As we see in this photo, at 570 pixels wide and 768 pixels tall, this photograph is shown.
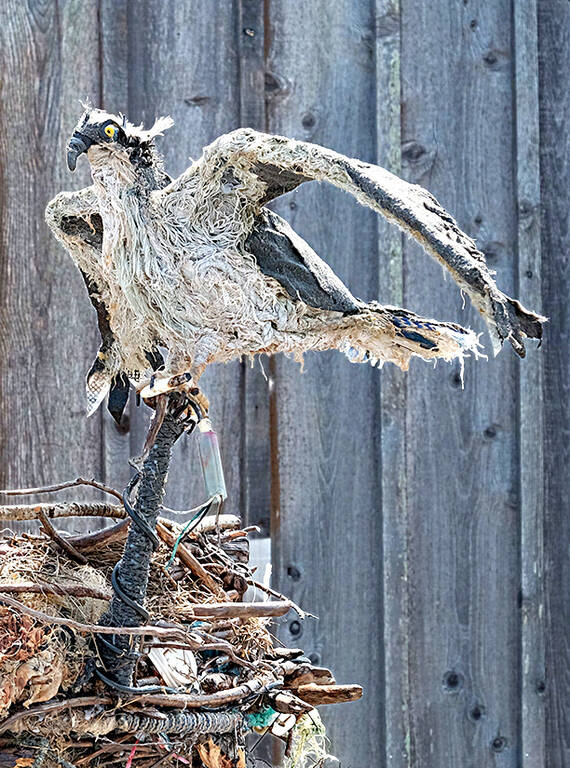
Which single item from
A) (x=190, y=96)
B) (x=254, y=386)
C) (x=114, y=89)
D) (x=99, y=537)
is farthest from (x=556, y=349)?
(x=99, y=537)

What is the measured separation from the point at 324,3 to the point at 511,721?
Result: 127cm

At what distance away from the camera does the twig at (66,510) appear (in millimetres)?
1210

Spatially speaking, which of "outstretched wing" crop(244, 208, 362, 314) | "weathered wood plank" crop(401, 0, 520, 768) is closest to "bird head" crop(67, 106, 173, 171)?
Result: "outstretched wing" crop(244, 208, 362, 314)

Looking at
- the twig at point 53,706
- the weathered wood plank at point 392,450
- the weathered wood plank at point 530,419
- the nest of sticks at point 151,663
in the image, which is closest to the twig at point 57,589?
the nest of sticks at point 151,663

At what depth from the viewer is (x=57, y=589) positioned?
105cm

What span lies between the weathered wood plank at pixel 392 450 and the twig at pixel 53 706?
0.79m

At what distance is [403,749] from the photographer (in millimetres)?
1729

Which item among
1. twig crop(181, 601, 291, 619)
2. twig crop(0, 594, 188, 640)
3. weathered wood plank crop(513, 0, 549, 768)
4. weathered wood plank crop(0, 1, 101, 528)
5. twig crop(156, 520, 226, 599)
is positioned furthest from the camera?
weathered wood plank crop(513, 0, 549, 768)

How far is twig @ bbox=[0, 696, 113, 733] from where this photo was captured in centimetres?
94

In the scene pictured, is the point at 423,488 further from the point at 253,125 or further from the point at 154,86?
the point at 154,86

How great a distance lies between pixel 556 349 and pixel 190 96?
774 millimetres

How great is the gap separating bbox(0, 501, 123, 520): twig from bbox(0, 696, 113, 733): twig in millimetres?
262

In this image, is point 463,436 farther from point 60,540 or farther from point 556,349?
point 60,540

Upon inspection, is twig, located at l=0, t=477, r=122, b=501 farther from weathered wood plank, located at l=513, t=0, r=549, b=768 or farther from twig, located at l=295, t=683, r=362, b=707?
weathered wood plank, located at l=513, t=0, r=549, b=768
